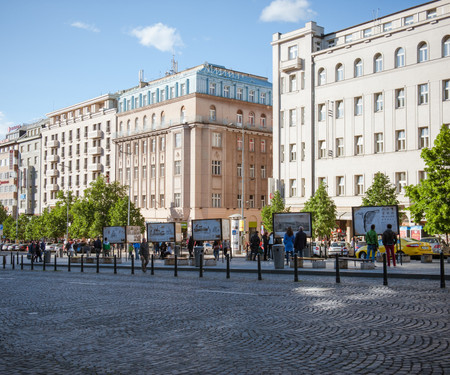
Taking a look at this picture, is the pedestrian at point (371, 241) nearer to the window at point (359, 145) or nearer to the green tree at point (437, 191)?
the green tree at point (437, 191)

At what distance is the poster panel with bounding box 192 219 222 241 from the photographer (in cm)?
3284

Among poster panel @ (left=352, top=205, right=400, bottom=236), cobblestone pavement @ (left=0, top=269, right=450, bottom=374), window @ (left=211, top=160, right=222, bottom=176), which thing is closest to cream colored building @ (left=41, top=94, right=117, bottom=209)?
window @ (left=211, top=160, right=222, bottom=176)

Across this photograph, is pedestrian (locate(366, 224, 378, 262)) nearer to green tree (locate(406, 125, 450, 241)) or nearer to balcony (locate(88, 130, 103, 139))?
green tree (locate(406, 125, 450, 241))

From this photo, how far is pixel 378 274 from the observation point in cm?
2009

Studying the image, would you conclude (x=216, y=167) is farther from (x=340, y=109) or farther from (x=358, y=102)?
(x=358, y=102)

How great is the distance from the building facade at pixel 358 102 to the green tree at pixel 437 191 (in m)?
10.7

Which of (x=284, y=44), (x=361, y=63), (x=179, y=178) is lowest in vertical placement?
(x=179, y=178)

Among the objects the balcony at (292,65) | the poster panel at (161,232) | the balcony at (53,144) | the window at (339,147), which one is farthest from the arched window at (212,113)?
the poster panel at (161,232)

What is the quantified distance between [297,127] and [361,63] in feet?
30.9

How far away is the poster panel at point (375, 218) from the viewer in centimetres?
2820

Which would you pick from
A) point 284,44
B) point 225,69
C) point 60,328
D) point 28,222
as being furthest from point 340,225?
point 28,222

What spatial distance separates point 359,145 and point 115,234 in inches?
1082

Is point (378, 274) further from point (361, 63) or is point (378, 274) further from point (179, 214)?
point (179, 214)

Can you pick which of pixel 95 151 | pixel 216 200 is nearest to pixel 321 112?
pixel 216 200
